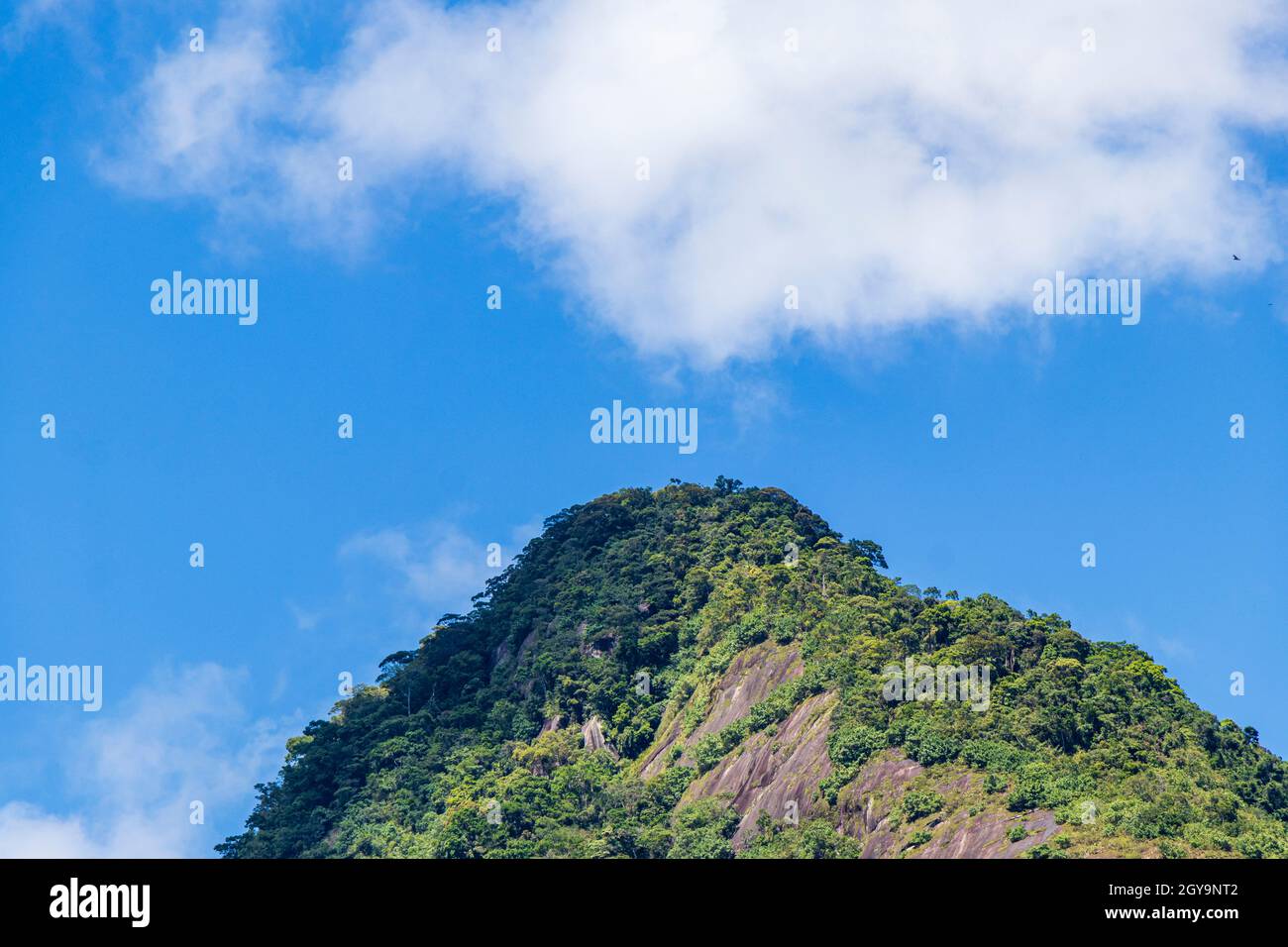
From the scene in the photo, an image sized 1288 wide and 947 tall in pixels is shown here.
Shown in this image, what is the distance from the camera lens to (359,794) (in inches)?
4240

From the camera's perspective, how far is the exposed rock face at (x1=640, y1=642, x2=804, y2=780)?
9519cm

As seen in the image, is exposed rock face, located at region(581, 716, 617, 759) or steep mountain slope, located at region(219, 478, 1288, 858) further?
exposed rock face, located at region(581, 716, 617, 759)

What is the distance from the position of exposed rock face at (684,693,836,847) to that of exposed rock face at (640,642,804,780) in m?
4.04

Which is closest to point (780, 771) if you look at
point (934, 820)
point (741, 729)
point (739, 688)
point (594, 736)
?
point (741, 729)

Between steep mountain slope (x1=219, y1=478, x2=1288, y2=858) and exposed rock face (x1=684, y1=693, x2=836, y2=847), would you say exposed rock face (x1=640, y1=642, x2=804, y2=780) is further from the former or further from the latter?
exposed rock face (x1=684, y1=693, x2=836, y2=847)

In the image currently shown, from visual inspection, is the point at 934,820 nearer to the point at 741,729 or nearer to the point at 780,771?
the point at 780,771

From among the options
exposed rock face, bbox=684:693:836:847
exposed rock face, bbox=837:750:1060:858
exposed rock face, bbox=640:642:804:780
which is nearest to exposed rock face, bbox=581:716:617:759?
exposed rock face, bbox=640:642:804:780

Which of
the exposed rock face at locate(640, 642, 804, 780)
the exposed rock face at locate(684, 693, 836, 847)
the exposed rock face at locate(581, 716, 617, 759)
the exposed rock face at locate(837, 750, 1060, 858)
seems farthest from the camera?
the exposed rock face at locate(581, 716, 617, 759)

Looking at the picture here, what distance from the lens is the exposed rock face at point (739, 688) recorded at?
95188 millimetres

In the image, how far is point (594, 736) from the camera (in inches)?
4163
